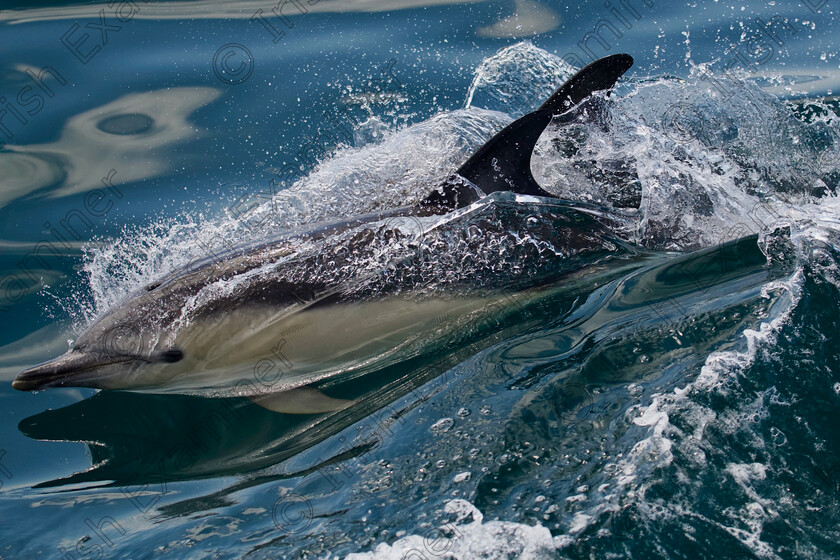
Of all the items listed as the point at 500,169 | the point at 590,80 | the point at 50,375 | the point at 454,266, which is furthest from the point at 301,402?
the point at 590,80

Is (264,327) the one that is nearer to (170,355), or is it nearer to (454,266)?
(170,355)

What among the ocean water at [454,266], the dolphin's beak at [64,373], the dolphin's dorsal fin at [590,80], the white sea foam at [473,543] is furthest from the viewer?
the dolphin's dorsal fin at [590,80]

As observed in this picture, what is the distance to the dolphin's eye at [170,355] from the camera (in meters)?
4.48

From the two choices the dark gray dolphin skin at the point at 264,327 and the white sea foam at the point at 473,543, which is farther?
the dark gray dolphin skin at the point at 264,327

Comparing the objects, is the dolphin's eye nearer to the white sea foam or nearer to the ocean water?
the ocean water

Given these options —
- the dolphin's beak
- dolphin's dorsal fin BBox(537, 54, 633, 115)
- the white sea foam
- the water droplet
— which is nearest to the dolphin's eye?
the dolphin's beak

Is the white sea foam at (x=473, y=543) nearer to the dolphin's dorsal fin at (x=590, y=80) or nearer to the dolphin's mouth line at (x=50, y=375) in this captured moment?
the dolphin's mouth line at (x=50, y=375)

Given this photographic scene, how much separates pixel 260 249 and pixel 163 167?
2807mm

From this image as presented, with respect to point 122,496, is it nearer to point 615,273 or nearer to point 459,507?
point 459,507

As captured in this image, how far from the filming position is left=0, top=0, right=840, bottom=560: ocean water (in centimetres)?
310

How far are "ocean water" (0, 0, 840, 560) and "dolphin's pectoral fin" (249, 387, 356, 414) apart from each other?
3.5 inches

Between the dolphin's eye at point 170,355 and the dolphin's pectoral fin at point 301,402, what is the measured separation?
0.54m

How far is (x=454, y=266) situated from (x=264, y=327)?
130 cm

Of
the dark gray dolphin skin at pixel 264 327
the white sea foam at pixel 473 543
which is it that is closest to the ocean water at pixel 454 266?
the white sea foam at pixel 473 543
